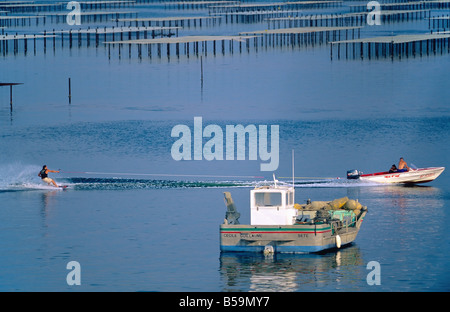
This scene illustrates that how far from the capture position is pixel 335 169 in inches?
3755

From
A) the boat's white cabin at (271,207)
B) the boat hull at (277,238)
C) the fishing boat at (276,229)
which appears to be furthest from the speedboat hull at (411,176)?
the boat's white cabin at (271,207)

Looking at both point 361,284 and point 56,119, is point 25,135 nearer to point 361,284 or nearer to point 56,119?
point 56,119

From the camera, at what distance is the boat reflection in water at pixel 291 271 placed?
55656 millimetres

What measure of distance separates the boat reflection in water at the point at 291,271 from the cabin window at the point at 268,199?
3.03 m

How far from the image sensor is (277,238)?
59031 mm

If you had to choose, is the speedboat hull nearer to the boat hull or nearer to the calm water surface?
the calm water surface

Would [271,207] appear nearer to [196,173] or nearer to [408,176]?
[408,176]

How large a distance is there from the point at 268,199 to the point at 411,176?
27304 mm

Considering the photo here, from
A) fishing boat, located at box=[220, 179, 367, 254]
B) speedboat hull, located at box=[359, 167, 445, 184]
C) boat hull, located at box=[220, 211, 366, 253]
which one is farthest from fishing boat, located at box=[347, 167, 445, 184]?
boat hull, located at box=[220, 211, 366, 253]

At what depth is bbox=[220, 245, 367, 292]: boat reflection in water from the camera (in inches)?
2191

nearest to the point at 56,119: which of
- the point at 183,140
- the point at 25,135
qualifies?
the point at 25,135

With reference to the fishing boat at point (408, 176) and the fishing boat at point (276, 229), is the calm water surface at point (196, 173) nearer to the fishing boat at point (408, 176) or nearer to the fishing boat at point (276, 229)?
the fishing boat at point (276, 229)

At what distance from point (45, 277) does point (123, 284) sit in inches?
194

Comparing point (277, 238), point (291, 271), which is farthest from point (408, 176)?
point (291, 271)
